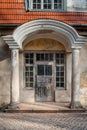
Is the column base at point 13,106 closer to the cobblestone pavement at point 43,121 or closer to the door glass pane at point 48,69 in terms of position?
the cobblestone pavement at point 43,121

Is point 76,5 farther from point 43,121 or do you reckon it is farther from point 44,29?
point 43,121

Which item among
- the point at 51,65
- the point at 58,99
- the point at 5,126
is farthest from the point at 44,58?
the point at 5,126

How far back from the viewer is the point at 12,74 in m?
15.3

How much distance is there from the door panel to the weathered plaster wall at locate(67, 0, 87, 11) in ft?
10.3

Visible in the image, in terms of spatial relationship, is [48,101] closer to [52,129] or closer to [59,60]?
[59,60]

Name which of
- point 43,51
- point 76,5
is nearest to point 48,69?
point 43,51

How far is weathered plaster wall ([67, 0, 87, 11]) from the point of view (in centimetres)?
1652

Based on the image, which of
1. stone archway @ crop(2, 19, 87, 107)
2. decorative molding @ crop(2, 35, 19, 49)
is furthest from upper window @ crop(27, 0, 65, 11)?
decorative molding @ crop(2, 35, 19, 49)

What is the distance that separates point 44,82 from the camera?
17.2 m

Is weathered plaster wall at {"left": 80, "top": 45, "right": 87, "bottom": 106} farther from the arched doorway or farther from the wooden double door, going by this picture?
the wooden double door

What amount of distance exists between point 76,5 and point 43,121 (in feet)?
21.8

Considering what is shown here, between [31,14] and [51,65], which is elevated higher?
[31,14]

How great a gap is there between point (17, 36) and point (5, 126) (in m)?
4.98

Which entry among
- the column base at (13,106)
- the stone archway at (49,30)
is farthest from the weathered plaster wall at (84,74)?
the column base at (13,106)
